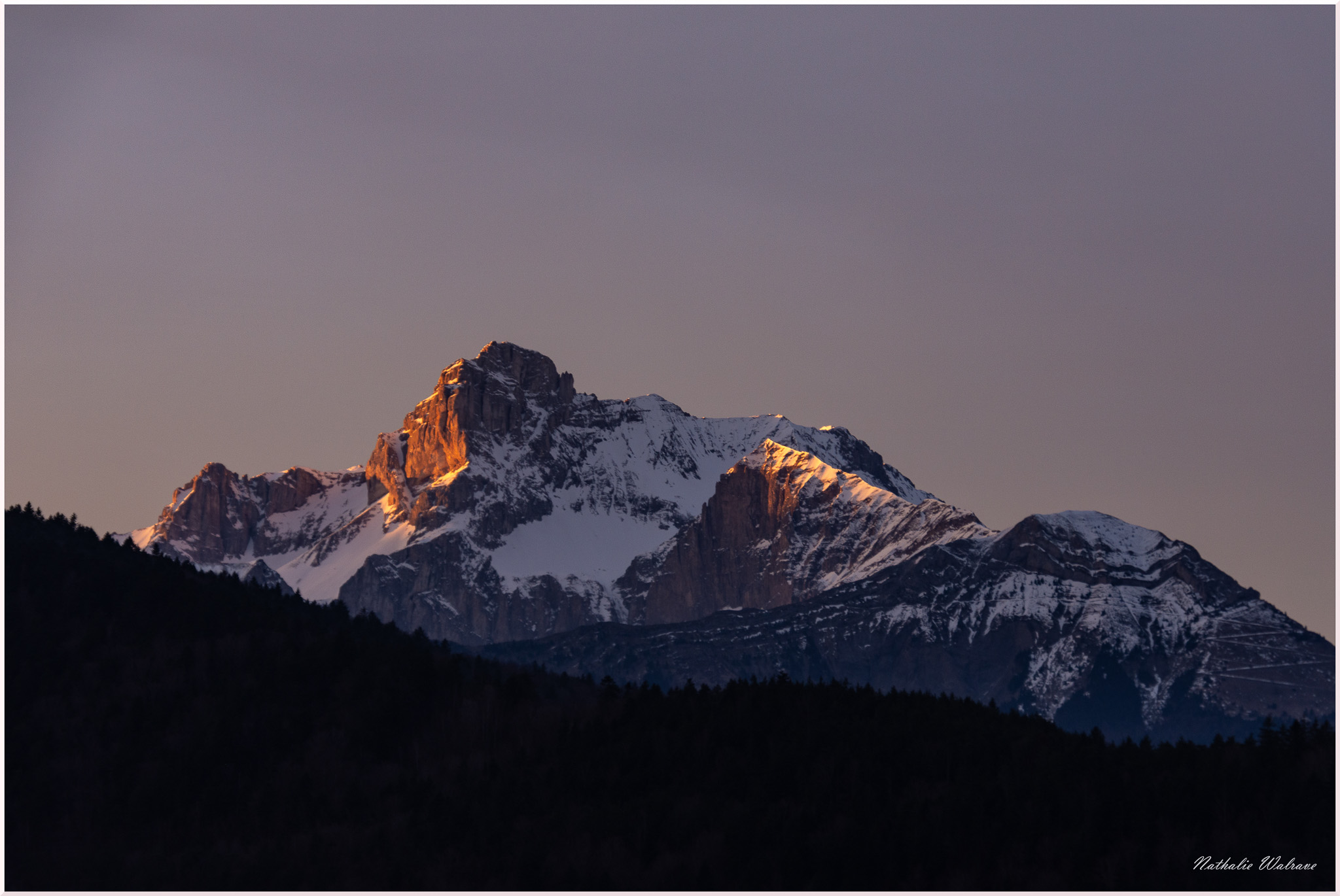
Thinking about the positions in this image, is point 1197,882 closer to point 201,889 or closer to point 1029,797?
point 1029,797

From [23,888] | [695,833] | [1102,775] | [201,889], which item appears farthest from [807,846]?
[23,888]

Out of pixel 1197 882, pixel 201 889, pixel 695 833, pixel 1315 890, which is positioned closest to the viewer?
pixel 1315 890

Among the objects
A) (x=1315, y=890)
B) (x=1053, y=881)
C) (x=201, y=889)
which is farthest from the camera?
(x=201, y=889)

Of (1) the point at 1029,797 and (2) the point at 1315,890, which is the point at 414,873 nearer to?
(1) the point at 1029,797

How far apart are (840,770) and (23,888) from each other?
254 feet

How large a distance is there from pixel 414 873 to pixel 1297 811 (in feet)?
255

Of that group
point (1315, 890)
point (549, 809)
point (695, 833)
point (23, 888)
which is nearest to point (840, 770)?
point (695, 833)

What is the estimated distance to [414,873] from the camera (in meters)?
179

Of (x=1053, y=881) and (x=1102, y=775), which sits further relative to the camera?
(x=1102, y=775)

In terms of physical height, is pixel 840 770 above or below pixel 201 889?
above

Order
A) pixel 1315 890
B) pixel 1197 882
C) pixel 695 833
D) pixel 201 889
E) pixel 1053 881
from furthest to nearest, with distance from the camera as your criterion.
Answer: pixel 695 833, pixel 201 889, pixel 1053 881, pixel 1197 882, pixel 1315 890

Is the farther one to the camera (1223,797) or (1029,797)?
(1029,797)

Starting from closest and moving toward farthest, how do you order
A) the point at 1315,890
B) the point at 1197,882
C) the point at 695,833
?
the point at 1315,890, the point at 1197,882, the point at 695,833

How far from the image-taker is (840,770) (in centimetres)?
19350
